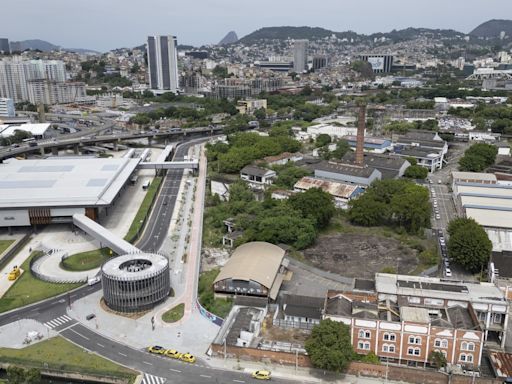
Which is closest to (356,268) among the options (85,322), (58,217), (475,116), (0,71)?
(85,322)

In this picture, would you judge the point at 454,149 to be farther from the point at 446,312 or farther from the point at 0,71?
the point at 0,71

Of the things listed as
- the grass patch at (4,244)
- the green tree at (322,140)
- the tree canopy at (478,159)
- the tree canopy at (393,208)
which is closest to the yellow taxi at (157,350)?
the grass patch at (4,244)

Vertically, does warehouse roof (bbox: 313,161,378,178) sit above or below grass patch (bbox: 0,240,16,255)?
above

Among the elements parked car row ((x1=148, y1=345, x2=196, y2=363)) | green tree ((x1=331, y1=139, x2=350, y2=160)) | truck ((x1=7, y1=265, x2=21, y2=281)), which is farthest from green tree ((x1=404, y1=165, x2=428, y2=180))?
truck ((x1=7, y1=265, x2=21, y2=281))

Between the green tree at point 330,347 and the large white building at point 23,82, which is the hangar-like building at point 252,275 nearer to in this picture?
the green tree at point 330,347

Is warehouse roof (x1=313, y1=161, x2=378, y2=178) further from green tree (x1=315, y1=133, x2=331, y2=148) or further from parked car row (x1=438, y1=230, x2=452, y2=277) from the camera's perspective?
green tree (x1=315, y1=133, x2=331, y2=148)

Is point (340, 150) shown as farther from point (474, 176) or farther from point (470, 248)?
Answer: point (470, 248)

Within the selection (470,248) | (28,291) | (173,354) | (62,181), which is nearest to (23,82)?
(62,181)
